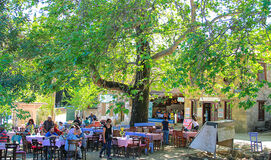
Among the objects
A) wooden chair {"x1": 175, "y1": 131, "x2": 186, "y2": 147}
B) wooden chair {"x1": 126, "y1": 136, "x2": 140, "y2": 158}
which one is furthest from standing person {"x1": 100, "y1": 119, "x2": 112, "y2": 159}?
wooden chair {"x1": 175, "y1": 131, "x2": 186, "y2": 147}

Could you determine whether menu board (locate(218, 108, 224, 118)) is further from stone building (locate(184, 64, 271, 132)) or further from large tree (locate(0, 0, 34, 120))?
large tree (locate(0, 0, 34, 120))

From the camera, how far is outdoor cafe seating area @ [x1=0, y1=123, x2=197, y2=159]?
11141mm

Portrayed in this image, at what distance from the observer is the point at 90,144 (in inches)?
585

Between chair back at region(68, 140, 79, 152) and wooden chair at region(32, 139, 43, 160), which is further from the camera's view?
wooden chair at region(32, 139, 43, 160)

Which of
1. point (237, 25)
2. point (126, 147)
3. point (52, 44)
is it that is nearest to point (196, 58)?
point (237, 25)

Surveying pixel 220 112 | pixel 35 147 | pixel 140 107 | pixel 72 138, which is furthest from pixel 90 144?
pixel 220 112

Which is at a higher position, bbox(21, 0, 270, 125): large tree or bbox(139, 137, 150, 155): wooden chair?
bbox(21, 0, 270, 125): large tree

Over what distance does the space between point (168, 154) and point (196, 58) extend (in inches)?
249

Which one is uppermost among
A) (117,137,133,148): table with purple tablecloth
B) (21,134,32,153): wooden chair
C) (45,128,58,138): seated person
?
(45,128,58,138): seated person

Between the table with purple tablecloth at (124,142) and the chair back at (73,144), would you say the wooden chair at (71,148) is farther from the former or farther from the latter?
the table with purple tablecloth at (124,142)

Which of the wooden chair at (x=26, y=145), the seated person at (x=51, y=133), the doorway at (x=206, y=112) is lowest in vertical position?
the wooden chair at (x=26, y=145)

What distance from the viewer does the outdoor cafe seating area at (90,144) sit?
11141 mm

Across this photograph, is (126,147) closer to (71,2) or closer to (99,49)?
(99,49)

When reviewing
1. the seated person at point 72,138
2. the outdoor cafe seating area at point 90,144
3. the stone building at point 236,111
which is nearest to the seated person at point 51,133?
the outdoor cafe seating area at point 90,144
